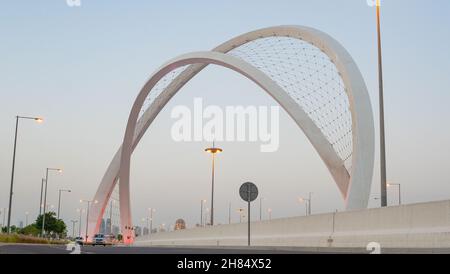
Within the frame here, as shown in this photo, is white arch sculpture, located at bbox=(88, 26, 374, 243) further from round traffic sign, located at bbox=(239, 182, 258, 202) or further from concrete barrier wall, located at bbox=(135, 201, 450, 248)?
round traffic sign, located at bbox=(239, 182, 258, 202)

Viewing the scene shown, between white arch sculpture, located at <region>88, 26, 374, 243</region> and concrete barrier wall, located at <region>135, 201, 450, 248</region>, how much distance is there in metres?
7.15

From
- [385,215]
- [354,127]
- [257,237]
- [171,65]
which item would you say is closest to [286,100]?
[354,127]

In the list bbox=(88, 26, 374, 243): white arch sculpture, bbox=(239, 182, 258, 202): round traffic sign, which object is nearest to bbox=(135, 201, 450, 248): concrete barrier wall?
bbox=(239, 182, 258, 202): round traffic sign

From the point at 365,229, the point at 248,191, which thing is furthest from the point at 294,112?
the point at 365,229

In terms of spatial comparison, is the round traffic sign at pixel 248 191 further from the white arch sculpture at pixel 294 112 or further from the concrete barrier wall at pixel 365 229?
the white arch sculpture at pixel 294 112

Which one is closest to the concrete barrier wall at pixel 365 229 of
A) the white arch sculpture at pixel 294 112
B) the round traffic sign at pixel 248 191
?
the round traffic sign at pixel 248 191

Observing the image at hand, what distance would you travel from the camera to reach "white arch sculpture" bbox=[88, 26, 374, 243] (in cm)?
3434

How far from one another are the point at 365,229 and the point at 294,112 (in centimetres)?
2630

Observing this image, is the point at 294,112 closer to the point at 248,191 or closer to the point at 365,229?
the point at 248,191

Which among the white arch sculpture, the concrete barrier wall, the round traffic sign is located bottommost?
the concrete barrier wall

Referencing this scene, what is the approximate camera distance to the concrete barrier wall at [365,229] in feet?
51.5

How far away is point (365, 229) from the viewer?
63.5 ft

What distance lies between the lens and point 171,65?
55875 millimetres
